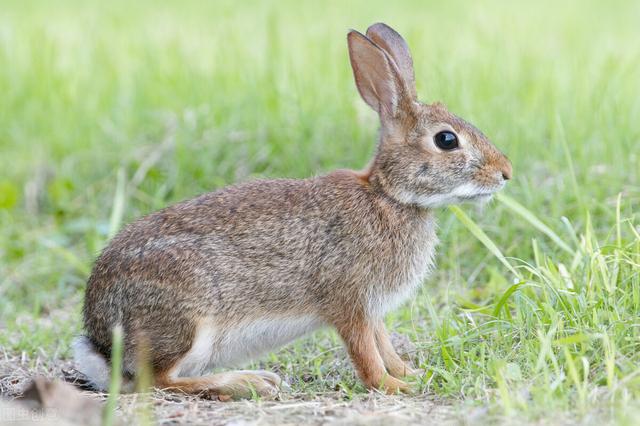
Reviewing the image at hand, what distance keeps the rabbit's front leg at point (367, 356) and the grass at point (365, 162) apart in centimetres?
11

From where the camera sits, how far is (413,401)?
4039mm

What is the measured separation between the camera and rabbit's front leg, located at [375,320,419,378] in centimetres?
461

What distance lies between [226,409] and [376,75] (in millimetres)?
1682

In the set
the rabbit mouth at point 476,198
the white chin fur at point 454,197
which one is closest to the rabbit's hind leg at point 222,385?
the white chin fur at point 454,197

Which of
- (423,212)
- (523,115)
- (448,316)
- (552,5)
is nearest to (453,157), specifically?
(423,212)

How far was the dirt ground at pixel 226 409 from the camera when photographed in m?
3.48

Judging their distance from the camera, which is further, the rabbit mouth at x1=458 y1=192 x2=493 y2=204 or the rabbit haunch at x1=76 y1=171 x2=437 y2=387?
the rabbit mouth at x1=458 y1=192 x2=493 y2=204

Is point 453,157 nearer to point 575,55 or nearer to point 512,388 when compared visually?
point 512,388

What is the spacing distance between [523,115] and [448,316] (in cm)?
216

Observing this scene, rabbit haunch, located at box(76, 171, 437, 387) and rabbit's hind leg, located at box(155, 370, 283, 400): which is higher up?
rabbit haunch, located at box(76, 171, 437, 387)

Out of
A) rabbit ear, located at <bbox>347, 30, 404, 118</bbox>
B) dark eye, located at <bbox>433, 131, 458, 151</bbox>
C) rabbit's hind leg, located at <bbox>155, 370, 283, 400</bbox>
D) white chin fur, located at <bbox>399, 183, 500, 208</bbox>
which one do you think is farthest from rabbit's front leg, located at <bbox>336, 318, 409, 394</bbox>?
rabbit ear, located at <bbox>347, 30, 404, 118</bbox>

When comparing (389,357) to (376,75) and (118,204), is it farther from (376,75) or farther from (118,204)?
Answer: (118,204)

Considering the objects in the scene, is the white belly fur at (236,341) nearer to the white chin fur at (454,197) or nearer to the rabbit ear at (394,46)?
the white chin fur at (454,197)

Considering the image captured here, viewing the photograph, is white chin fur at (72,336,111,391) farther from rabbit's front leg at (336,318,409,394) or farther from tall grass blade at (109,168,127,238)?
tall grass blade at (109,168,127,238)
